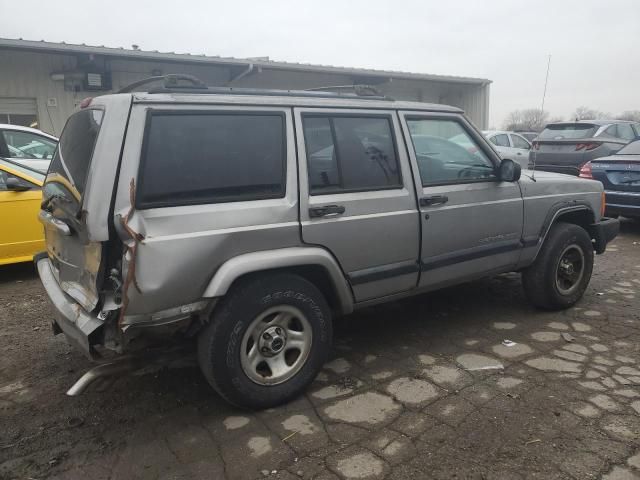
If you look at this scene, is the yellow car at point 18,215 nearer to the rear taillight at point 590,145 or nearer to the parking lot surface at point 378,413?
the parking lot surface at point 378,413

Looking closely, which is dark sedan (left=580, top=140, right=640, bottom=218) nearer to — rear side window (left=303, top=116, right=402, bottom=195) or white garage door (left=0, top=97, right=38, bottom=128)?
rear side window (left=303, top=116, right=402, bottom=195)

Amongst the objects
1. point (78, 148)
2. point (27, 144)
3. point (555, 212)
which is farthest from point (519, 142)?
point (78, 148)

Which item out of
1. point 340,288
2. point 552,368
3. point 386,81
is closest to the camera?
point 340,288

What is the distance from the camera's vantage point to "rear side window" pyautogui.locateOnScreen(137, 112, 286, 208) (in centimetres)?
264

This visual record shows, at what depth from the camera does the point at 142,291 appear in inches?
99.1

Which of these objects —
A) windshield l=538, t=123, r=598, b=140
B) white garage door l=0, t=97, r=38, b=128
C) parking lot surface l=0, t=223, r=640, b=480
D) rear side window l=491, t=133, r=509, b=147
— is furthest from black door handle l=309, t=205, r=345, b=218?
rear side window l=491, t=133, r=509, b=147

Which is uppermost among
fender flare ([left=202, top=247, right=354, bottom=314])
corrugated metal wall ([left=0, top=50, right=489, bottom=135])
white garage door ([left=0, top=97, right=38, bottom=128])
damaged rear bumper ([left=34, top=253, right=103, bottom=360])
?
corrugated metal wall ([left=0, top=50, right=489, bottom=135])

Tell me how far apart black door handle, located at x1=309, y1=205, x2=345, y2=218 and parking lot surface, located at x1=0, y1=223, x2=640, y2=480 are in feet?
3.61

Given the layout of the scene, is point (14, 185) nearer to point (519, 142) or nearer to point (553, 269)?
point (553, 269)

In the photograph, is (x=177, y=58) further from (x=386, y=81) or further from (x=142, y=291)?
(x=142, y=291)

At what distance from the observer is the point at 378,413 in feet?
9.72

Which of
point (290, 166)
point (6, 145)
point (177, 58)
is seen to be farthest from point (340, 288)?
point (177, 58)

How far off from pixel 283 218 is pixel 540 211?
244 cm

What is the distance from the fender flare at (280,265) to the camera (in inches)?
106
